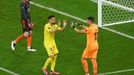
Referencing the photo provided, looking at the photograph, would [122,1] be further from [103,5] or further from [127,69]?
[127,69]

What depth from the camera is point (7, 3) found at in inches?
1095

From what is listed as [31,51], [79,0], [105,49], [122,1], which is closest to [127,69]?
[105,49]

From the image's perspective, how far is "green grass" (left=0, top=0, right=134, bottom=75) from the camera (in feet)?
69.4

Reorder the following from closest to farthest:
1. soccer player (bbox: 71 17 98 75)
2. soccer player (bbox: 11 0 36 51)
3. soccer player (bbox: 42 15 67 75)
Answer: soccer player (bbox: 71 17 98 75) → soccer player (bbox: 42 15 67 75) → soccer player (bbox: 11 0 36 51)

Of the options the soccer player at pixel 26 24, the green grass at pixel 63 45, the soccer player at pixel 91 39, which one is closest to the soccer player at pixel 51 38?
the green grass at pixel 63 45

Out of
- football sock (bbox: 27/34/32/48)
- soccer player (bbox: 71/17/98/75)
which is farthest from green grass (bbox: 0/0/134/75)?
soccer player (bbox: 71/17/98/75)

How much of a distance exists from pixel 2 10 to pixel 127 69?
8705 mm

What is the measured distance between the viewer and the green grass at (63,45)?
21141 millimetres

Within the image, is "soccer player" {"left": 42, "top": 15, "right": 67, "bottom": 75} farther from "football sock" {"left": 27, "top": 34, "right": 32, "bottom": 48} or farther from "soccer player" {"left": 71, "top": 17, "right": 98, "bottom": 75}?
"football sock" {"left": 27, "top": 34, "right": 32, "bottom": 48}

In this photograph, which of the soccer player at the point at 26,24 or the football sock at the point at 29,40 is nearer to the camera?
the soccer player at the point at 26,24

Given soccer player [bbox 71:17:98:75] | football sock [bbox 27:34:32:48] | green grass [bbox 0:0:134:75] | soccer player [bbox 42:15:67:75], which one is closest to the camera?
soccer player [bbox 71:17:98:75]

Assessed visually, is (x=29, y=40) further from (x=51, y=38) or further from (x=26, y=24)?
(x=51, y=38)

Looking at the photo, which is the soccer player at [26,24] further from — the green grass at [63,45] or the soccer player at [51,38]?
the soccer player at [51,38]

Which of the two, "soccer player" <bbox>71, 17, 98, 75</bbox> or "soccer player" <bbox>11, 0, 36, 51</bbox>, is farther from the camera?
"soccer player" <bbox>11, 0, 36, 51</bbox>
